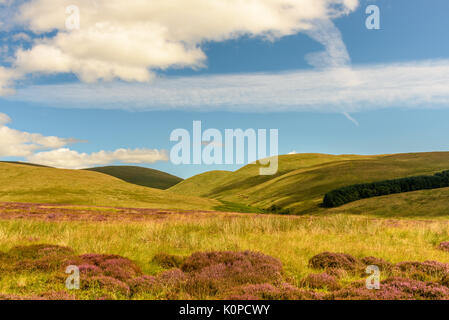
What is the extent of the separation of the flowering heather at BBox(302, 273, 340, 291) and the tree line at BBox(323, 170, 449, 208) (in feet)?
300

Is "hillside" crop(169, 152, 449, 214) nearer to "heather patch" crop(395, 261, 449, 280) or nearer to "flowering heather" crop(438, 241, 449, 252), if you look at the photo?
"flowering heather" crop(438, 241, 449, 252)

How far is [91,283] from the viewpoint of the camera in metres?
8.14

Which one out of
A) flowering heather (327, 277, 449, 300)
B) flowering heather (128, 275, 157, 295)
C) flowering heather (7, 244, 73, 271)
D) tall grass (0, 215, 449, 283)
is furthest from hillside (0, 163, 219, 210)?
flowering heather (327, 277, 449, 300)

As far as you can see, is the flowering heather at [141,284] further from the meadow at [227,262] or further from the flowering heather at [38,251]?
the flowering heather at [38,251]

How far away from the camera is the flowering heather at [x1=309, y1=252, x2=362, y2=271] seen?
32.7 ft

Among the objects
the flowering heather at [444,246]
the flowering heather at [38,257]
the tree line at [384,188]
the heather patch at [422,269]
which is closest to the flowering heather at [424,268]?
the heather patch at [422,269]

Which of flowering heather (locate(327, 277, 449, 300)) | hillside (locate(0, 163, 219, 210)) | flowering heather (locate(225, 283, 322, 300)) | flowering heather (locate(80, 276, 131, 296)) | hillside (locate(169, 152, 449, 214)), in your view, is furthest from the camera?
hillside (locate(169, 152, 449, 214))

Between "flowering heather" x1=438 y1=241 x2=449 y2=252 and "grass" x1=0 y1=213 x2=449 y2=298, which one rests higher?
"grass" x1=0 y1=213 x2=449 y2=298

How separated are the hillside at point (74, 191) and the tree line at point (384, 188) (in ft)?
118

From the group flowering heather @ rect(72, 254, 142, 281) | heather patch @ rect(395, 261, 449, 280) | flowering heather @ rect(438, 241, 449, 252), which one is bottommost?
flowering heather @ rect(438, 241, 449, 252)

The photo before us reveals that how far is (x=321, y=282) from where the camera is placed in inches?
328

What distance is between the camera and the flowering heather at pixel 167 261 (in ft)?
33.5
